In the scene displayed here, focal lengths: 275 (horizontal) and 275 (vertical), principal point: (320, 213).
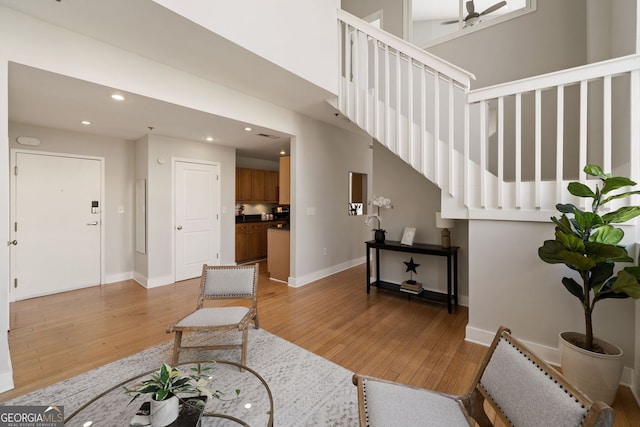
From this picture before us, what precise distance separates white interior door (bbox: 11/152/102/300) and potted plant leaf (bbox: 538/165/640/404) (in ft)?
19.5

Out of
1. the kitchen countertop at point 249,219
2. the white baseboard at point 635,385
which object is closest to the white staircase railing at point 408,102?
the white baseboard at point 635,385

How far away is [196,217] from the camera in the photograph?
5.07 m

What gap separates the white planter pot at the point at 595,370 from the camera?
1.75 m

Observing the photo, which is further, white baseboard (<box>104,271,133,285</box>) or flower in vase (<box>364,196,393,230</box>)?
white baseboard (<box>104,271,133,285</box>)

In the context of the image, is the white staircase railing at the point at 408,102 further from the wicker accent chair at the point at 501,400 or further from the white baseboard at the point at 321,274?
the white baseboard at the point at 321,274

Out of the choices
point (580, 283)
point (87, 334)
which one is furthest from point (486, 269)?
point (87, 334)

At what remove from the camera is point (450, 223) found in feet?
11.4

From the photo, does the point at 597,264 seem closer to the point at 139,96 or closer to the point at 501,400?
the point at 501,400

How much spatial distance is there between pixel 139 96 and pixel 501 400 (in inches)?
142

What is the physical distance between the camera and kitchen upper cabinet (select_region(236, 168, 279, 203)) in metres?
6.55

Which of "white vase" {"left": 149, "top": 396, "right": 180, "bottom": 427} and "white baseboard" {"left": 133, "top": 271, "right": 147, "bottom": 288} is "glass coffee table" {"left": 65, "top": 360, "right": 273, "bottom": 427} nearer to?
"white vase" {"left": 149, "top": 396, "right": 180, "bottom": 427}

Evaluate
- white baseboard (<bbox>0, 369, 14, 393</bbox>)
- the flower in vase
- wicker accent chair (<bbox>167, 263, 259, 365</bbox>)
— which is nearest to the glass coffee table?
Result: wicker accent chair (<bbox>167, 263, 259, 365</bbox>)

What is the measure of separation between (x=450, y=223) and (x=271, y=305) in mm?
2556

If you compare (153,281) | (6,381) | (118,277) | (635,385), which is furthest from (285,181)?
(635,385)
